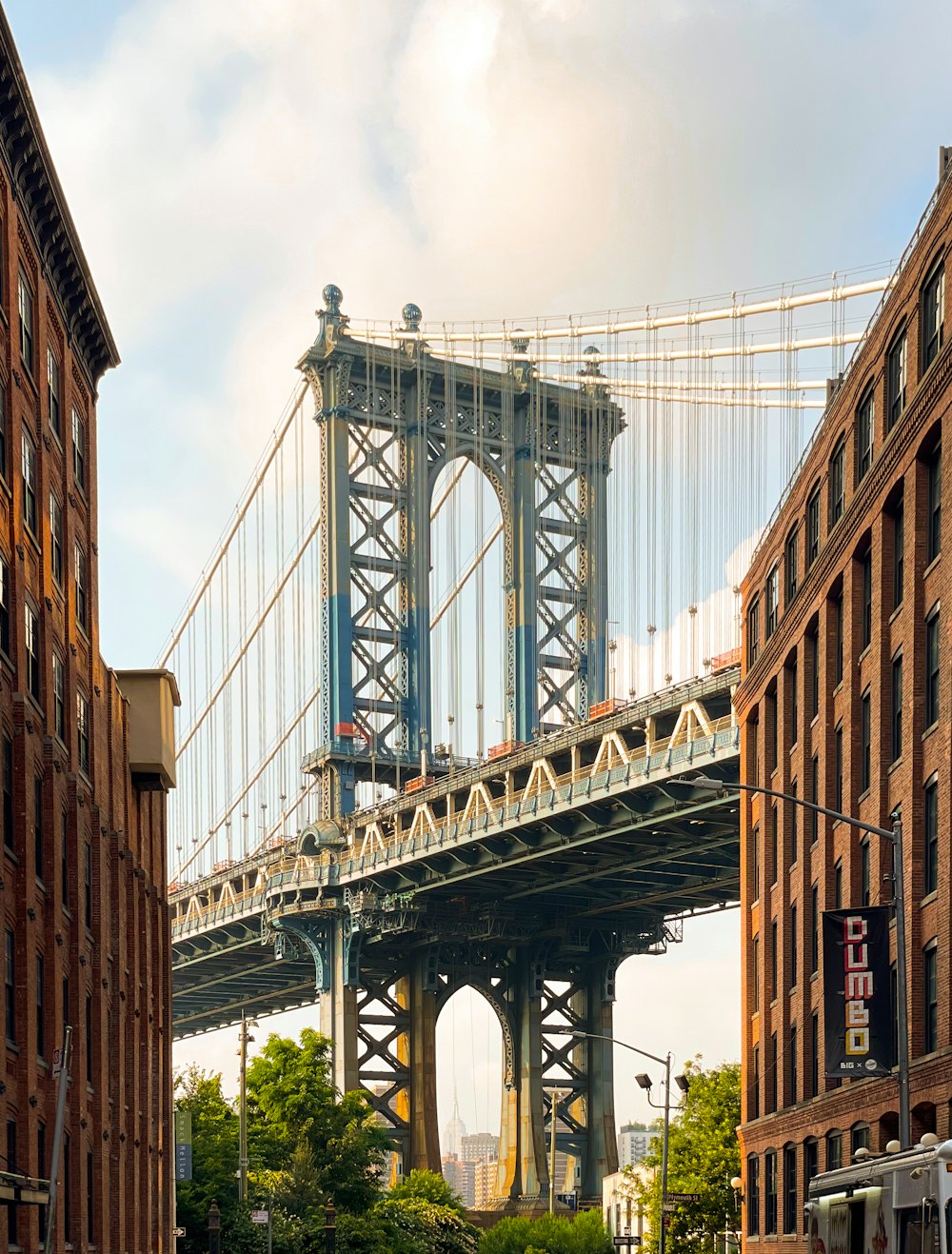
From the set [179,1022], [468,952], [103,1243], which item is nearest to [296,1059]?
[103,1243]

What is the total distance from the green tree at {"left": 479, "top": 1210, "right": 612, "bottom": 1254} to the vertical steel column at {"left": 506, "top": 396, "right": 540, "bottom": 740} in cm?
2365

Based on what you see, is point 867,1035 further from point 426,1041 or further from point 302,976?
point 302,976

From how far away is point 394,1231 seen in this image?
84.9 m

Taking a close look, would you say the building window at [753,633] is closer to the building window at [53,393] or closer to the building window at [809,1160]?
the building window at [809,1160]

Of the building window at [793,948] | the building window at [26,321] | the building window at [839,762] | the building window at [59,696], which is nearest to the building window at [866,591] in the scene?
the building window at [839,762]

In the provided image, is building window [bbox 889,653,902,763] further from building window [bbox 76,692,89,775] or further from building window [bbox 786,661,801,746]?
building window [bbox 76,692,89,775]

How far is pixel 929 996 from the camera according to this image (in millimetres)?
40250

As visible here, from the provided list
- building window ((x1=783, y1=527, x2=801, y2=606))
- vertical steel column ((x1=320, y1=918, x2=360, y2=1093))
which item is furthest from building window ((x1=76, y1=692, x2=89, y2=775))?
vertical steel column ((x1=320, y1=918, x2=360, y2=1093))

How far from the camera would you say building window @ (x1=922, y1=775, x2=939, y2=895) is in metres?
40.8

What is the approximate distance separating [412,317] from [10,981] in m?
80.6

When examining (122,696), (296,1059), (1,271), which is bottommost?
(296,1059)

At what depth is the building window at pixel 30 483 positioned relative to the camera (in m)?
45.6

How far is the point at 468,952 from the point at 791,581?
2761 inches

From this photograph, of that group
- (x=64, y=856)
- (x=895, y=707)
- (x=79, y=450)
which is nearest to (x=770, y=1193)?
(x=895, y=707)
